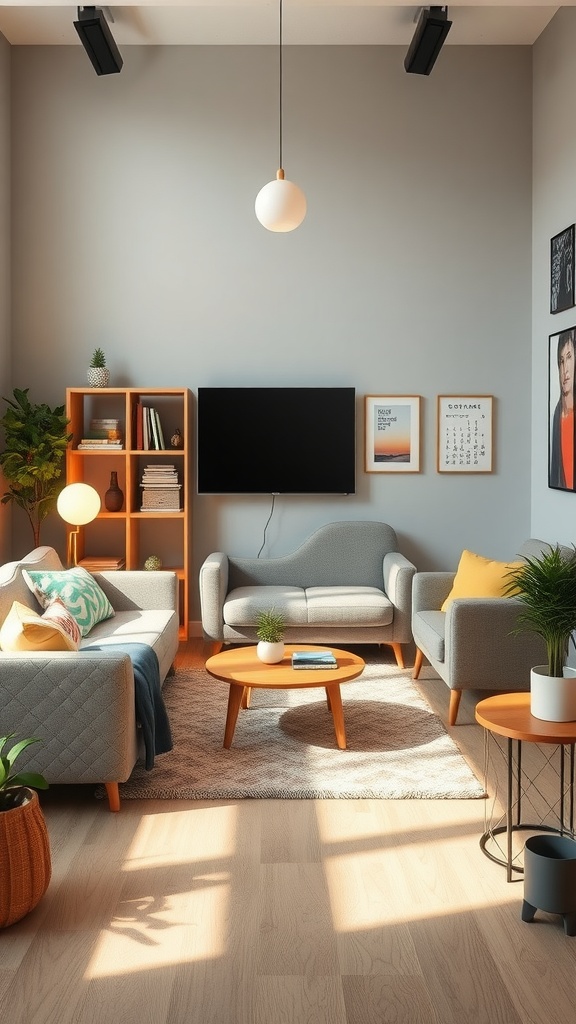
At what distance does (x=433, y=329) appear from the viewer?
20.6 ft

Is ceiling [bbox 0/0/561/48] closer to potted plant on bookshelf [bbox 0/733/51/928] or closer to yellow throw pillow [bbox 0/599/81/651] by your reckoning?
yellow throw pillow [bbox 0/599/81/651]

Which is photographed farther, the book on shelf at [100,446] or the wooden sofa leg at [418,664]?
the book on shelf at [100,446]

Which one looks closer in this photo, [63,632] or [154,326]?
[63,632]

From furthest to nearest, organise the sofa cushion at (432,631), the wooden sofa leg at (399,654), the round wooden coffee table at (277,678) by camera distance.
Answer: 1. the wooden sofa leg at (399,654)
2. the sofa cushion at (432,631)
3. the round wooden coffee table at (277,678)

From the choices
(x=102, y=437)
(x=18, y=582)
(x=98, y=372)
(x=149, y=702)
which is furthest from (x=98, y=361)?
(x=149, y=702)

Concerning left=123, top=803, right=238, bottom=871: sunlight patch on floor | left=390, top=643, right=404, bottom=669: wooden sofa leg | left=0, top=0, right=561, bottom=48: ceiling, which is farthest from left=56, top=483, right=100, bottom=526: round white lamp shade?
left=0, top=0, right=561, bottom=48: ceiling

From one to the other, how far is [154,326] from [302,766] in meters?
3.41

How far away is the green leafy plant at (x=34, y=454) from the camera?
5.76 metres

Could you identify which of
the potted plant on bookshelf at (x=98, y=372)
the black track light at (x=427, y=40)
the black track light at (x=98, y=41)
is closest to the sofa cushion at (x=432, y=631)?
the potted plant on bookshelf at (x=98, y=372)

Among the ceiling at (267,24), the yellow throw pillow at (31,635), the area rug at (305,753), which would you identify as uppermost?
the ceiling at (267,24)

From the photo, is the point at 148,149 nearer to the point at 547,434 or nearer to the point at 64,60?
the point at 64,60

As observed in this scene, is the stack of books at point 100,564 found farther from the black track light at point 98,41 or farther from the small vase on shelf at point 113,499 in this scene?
the black track light at point 98,41

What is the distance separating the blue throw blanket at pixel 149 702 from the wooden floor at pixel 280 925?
0.26m

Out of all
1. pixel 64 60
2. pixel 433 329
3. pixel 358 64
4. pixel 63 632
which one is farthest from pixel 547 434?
pixel 64 60
